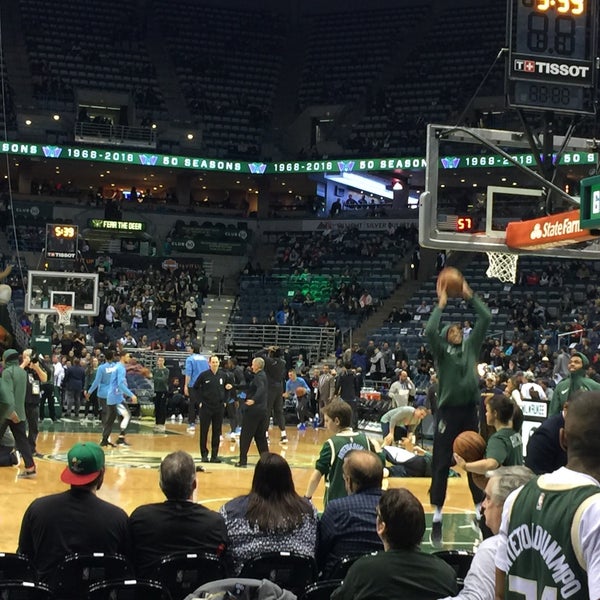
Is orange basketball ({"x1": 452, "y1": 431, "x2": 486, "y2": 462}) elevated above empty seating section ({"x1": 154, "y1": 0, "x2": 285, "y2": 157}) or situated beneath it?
situated beneath

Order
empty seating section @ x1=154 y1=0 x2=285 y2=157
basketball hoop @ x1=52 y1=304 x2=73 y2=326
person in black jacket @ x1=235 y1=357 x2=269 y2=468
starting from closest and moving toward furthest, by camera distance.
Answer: person in black jacket @ x1=235 y1=357 x2=269 y2=468
basketball hoop @ x1=52 y1=304 x2=73 y2=326
empty seating section @ x1=154 y1=0 x2=285 y2=157

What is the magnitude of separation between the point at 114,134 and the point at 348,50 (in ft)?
37.6

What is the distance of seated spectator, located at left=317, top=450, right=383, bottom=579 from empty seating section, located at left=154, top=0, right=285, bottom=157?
118 ft

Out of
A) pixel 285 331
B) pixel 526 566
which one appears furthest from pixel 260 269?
pixel 526 566

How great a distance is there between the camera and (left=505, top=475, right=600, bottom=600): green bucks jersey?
3133 mm

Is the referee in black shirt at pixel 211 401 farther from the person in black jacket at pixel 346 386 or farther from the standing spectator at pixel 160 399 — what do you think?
the person in black jacket at pixel 346 386

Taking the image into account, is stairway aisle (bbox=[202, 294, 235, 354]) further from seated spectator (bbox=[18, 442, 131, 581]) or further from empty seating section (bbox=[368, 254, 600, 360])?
seated spectator (bbox=[18, 442, 131, 581])

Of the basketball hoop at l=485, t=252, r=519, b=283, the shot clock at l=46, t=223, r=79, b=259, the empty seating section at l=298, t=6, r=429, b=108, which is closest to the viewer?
the basketball hoop at l=485, t=252, r=519, b=283

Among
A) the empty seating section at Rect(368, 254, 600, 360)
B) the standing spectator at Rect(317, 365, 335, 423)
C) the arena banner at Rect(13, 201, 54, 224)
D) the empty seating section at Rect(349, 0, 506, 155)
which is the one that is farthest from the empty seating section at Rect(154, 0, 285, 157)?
the standing spectator at Rect(317, 365, 335, 423)

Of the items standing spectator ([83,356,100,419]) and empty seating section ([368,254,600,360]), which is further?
empty seating section ([368,254,600,360])

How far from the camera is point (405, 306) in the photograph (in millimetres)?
33844

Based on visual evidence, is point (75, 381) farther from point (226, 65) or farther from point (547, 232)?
point (226, 65)

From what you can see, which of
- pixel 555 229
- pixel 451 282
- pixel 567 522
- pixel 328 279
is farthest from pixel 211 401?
pixel 328 279

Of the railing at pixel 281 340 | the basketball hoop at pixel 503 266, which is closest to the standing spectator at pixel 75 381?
the railing at pixel 281 340
